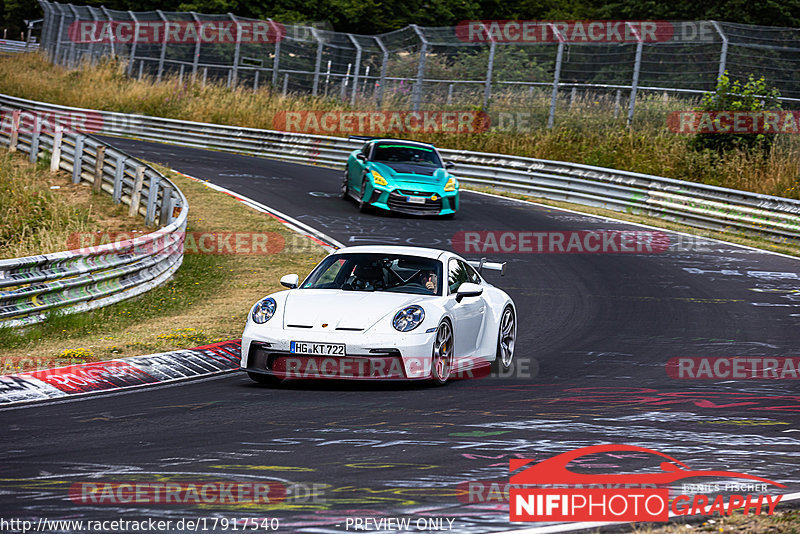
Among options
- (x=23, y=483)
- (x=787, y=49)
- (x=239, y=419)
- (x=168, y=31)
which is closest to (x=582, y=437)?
(x=239, y=419)

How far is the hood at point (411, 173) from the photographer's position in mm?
22250

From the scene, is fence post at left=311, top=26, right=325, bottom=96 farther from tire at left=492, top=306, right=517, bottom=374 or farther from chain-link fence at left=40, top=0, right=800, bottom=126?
tire at left=492, top=306, right=517, bottom=374

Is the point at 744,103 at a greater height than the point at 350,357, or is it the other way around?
the point at 744,103

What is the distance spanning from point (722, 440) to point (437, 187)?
614 inches

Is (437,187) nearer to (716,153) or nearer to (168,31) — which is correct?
(716,153)

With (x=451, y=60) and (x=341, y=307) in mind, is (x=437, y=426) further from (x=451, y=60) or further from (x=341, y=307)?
(x=451, y=60)

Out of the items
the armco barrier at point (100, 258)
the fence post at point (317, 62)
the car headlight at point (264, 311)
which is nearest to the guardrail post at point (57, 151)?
the armco barrier at point (100, 258)

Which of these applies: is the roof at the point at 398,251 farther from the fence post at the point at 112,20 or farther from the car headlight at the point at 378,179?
the fence post at the point at 112,20

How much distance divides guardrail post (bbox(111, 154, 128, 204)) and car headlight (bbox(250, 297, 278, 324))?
12.5 metres

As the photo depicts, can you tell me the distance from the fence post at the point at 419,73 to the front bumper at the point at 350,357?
2527 centimetres

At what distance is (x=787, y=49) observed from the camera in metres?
24.2

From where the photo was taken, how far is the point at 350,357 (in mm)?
8695

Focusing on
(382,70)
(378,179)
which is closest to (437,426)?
(378,179)

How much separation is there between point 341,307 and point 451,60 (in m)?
24.4
